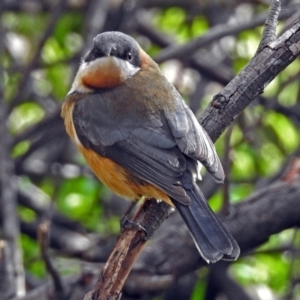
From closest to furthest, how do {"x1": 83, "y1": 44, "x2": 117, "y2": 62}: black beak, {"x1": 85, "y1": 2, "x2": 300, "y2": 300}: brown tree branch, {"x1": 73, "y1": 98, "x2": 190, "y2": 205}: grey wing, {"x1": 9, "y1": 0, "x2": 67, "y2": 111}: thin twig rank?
{"x1": 85, "y1": 2, "x2": 300, "y2": 300}: brown tree branch, {"x1": 73, "y1": 98, "x2": 190, "y2": 205}: grey wing, {"x1": 83, "y1": 44, "x2": 117, "y2": 62}: black beak, {"x1": 9, "y1": 0, "x2": 67, "y2": 111}: thin twig

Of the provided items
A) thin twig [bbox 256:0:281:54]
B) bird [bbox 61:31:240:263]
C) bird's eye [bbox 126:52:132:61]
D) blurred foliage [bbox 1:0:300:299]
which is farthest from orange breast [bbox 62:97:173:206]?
blurred foliage [bbox 1:0:300:299]

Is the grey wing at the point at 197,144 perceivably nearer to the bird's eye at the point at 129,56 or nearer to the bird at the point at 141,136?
the bird at the point at 141,136

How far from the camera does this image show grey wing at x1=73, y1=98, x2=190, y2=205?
4238mm

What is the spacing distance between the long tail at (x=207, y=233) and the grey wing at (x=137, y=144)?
0.23 ft

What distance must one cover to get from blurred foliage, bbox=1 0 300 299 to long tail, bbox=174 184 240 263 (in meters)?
1.32

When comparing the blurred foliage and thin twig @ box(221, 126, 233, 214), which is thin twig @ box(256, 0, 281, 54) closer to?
thin twig @ box(221, 126, 233, 214)

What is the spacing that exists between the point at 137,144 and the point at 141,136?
5 cm

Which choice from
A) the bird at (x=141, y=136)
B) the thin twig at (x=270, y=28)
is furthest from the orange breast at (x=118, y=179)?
the thin twig at (x=270, y=28)

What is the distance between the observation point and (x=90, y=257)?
5.49 m

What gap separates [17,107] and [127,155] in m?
2.12

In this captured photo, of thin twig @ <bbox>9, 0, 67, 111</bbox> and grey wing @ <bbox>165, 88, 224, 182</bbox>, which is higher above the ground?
grey wing @ <bbox>165, 88, 224, 182</bbox>

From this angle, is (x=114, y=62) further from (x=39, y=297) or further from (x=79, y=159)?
(x=79, y=159)

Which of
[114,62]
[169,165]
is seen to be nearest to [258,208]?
[169,165]

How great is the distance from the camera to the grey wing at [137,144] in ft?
13.9
